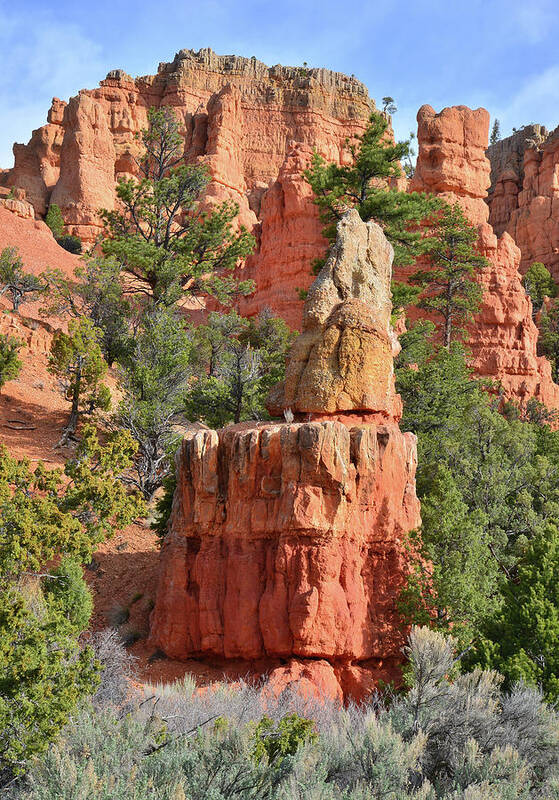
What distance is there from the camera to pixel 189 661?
14516mm

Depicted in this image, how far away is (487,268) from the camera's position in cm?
3994

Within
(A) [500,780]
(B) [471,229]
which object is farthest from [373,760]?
(B) [471,229]

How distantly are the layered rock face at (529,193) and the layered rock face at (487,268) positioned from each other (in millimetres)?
18621

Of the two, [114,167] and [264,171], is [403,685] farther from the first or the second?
[264,171]

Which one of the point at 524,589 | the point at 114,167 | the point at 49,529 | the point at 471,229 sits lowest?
the point at 524,589

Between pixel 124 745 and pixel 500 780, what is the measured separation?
495 cm

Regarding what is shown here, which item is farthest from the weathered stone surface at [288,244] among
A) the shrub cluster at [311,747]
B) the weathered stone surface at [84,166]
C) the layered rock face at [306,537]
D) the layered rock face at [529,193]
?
the shrub cluster at [311,747]

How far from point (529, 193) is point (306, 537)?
2411 inches

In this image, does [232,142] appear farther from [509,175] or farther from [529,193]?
[529,193]

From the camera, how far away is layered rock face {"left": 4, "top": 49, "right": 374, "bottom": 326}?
4500cm

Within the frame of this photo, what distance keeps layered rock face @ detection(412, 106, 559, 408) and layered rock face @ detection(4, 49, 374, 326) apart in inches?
320

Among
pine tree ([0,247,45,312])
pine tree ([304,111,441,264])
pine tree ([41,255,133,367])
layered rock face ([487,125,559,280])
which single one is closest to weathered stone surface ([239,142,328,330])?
pine tree ([304,111,441,264])

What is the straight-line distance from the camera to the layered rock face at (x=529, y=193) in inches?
2412

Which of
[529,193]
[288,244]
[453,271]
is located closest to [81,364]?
[453,271]
